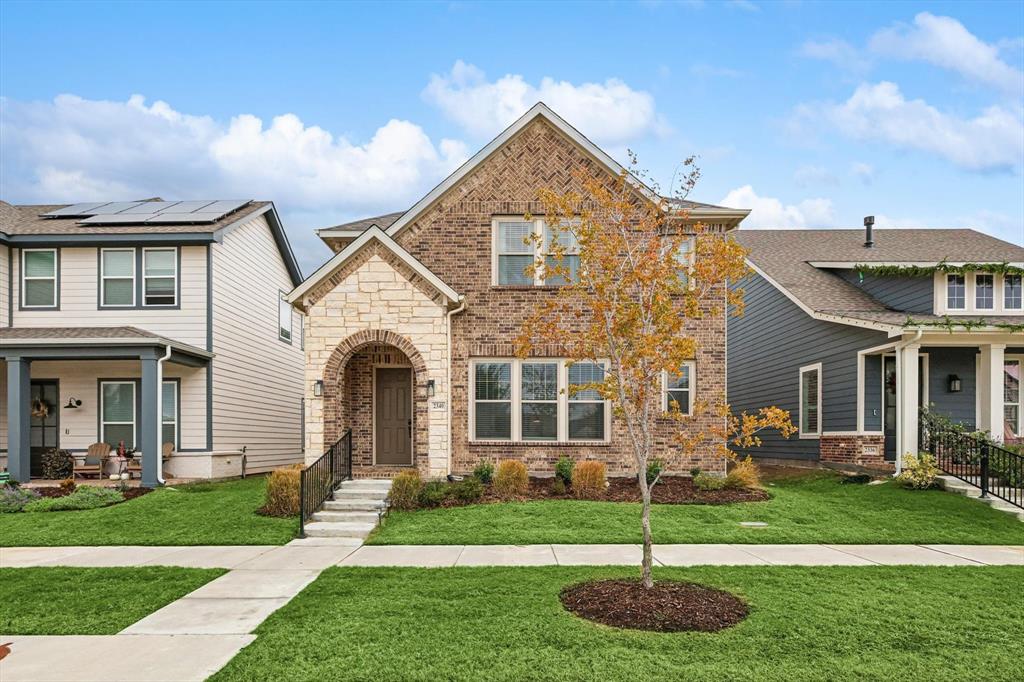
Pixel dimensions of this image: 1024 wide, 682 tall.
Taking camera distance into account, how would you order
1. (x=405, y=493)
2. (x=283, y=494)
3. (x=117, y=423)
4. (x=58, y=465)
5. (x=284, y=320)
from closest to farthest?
(x=283, y=494) → (x=405, y=493) → (x=58, y=465) → (x=117, y=423) → (x=284, y=320)

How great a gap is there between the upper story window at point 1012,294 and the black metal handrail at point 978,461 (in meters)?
4.19

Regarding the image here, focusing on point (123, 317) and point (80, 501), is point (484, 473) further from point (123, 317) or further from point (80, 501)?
point (123, 317)

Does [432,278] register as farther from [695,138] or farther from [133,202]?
[133,202]

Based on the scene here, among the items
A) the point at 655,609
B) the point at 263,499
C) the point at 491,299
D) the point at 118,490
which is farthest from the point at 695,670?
the point at 118,490

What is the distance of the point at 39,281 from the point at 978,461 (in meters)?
20.9

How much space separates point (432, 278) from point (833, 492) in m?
8.68

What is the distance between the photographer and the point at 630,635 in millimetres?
5727

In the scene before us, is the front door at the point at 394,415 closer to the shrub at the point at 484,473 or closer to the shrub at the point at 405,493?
the shrub at the point at 484,473

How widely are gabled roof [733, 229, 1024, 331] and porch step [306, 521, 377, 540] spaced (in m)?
10.7

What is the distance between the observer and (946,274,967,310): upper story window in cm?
1680

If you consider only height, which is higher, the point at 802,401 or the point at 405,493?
the point at 802,401

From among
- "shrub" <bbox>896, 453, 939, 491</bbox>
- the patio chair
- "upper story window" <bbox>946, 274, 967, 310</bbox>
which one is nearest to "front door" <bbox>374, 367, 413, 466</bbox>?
the patio chair

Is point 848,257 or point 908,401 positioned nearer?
point 908,401

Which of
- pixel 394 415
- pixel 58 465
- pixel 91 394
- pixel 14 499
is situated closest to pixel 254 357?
pixel 91 394
